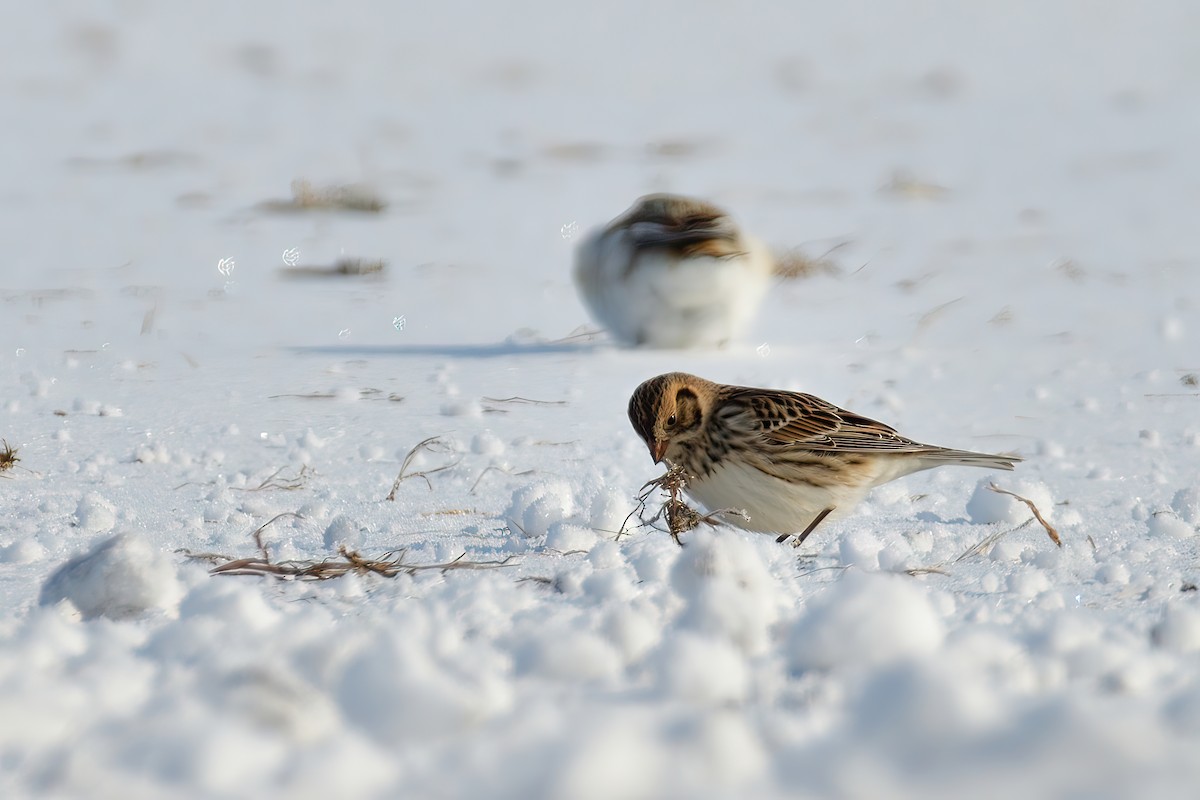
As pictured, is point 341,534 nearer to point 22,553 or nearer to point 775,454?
point 22,553

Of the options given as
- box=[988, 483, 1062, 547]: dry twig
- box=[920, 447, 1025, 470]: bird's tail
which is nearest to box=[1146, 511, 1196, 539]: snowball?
box=[988, 483, 1062, 547]: dry twig

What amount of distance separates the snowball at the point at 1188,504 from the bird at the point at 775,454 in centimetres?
44

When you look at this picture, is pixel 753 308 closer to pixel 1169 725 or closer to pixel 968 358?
pixel 968 358

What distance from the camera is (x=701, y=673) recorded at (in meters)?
2.11

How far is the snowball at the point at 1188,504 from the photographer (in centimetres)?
371

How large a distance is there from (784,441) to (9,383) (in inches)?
131

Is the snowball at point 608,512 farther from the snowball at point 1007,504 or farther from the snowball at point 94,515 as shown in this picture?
the snowball at point 94,515

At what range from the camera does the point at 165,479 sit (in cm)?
423

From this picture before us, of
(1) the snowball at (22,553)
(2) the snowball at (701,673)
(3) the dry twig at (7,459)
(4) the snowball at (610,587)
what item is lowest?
(3) the dry twig at (7,459)

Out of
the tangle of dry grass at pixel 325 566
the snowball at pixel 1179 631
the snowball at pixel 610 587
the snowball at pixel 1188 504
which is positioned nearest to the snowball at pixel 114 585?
the tangle of dry grass at pixel 325 566

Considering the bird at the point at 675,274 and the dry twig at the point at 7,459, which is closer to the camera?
the dry twig at the point at 7,459

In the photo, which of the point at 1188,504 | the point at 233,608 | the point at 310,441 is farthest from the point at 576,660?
the point at 310,441

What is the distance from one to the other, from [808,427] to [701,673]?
77.6 inches

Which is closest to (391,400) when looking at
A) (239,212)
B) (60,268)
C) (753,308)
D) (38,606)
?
(753,308)
